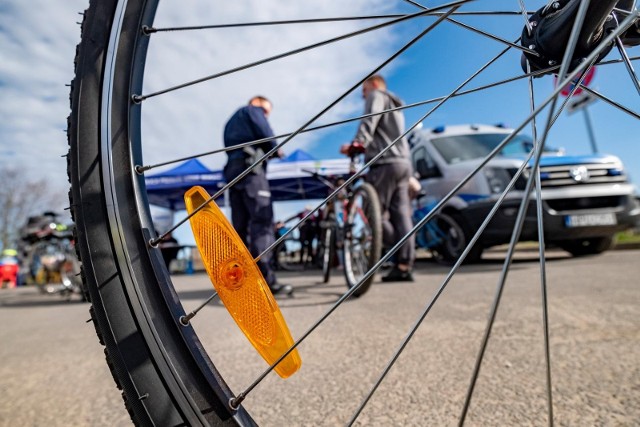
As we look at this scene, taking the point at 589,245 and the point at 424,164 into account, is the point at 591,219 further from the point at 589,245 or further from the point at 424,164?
the point at 424,164

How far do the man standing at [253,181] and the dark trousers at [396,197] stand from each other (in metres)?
0.87

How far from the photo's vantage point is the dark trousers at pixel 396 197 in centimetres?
305

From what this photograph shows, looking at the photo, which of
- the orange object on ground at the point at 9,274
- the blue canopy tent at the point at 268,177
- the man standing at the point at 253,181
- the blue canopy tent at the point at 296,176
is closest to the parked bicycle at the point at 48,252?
the man standing at the point at 253,181

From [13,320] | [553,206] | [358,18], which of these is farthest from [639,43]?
[553,206]

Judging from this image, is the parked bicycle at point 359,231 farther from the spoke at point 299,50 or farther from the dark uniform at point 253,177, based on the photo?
the spoke at point 299,50

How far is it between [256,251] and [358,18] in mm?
2150

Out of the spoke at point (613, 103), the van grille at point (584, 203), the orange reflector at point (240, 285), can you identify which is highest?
the spoke at point (613, 103)

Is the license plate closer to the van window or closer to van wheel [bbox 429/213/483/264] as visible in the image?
van wheel [bbox 429/213/483/264]

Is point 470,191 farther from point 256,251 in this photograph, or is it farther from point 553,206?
point 256,251

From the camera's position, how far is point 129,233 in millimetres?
625

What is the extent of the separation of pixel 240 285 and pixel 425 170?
4.82m

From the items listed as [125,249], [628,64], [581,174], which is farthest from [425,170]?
[125,249]

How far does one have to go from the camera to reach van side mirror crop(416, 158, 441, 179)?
198 inches

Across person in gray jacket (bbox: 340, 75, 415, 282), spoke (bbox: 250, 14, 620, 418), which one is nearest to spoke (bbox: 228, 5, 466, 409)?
spoke (bbox: 250, 14, 620, 418)
